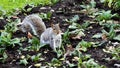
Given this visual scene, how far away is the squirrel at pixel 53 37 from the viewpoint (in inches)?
281

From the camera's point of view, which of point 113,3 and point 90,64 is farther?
point 113,3

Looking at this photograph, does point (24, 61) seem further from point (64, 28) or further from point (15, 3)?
point (15, 3)

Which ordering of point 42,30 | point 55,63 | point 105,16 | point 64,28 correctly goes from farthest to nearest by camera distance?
point 105,16
point 64,28
point 42,30
point 55,63

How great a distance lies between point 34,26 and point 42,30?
8.9 inches

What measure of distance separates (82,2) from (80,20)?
1317 mm

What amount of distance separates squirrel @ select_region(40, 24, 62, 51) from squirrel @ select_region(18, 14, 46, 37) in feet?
1.28

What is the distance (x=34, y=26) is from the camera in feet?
26.8

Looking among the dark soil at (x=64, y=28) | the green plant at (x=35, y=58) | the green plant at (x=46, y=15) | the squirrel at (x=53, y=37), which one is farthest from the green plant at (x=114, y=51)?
the green plant at (x=46, y=15)

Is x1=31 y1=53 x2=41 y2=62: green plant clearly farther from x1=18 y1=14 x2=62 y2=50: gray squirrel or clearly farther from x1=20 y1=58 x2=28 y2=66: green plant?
x1=18 y1=14 x2=62 y2=50: gray squirrel

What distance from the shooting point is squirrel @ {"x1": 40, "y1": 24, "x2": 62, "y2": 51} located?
7.15 meters

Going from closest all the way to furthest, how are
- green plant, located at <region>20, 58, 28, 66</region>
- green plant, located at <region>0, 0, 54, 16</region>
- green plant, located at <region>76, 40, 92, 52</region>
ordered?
1. green plant, located at <region>20, 58, 28, 66</region>
2. green plant, located at <region>76, 40, 92, 52</region>
3. green plant, located at <region>0, 0, 54, 16</region>

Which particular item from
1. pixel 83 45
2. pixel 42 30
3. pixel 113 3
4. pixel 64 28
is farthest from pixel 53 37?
pixel 113 3

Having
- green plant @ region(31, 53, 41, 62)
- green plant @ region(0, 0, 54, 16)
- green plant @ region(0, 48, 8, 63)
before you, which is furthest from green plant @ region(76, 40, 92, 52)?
green plant @ region(0, 0, 54, 16)

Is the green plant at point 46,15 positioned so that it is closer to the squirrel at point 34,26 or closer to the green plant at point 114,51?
the squirrel at point 34,26
